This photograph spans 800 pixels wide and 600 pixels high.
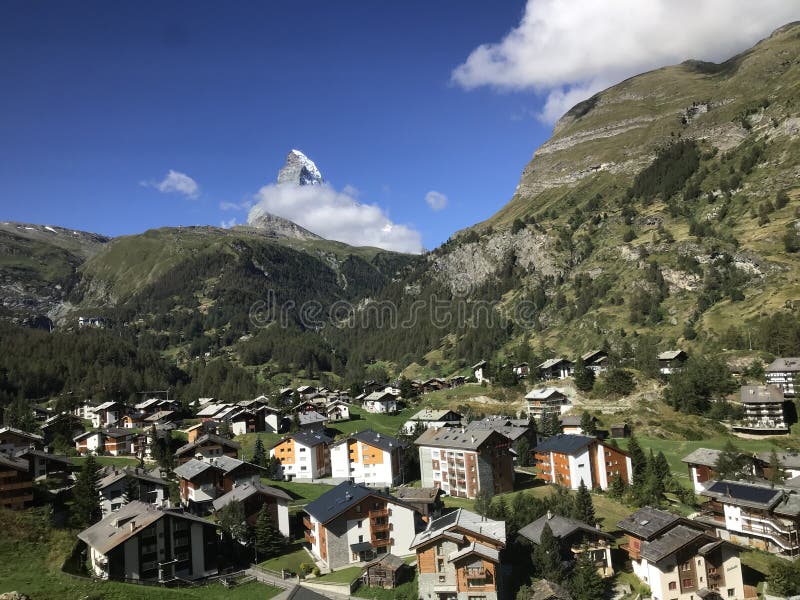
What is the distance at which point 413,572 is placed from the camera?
1922 inches

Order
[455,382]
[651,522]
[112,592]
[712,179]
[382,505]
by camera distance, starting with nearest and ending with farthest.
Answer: [112,592] < [651,522] < [382,505] < [455,382] < [712,179]

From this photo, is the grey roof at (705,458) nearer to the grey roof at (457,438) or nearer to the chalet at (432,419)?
the grey roof at (457,438)

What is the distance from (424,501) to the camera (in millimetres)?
58469

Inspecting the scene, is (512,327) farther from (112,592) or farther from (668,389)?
(112,592)

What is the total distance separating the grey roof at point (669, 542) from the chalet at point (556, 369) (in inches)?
3079

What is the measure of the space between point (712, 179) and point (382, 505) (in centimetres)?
16833

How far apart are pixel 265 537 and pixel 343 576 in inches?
346

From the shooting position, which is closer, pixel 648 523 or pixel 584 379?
pixel 648 523

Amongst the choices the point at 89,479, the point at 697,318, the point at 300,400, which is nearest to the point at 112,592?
the point at 89,479

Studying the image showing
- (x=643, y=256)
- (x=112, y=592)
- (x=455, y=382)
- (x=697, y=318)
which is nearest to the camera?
(x=112, y=592)

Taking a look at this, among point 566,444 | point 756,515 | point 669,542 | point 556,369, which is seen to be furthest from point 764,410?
point 669,542

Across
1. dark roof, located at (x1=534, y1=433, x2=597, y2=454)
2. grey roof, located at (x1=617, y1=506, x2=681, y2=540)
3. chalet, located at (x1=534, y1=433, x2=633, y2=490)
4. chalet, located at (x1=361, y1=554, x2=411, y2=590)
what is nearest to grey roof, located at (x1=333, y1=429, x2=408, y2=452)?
dark roof, located at (x1=534, y1=433, x2=597, y2=454)

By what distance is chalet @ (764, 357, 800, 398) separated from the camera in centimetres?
9175

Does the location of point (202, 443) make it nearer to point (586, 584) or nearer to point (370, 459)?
point (370, 459)
